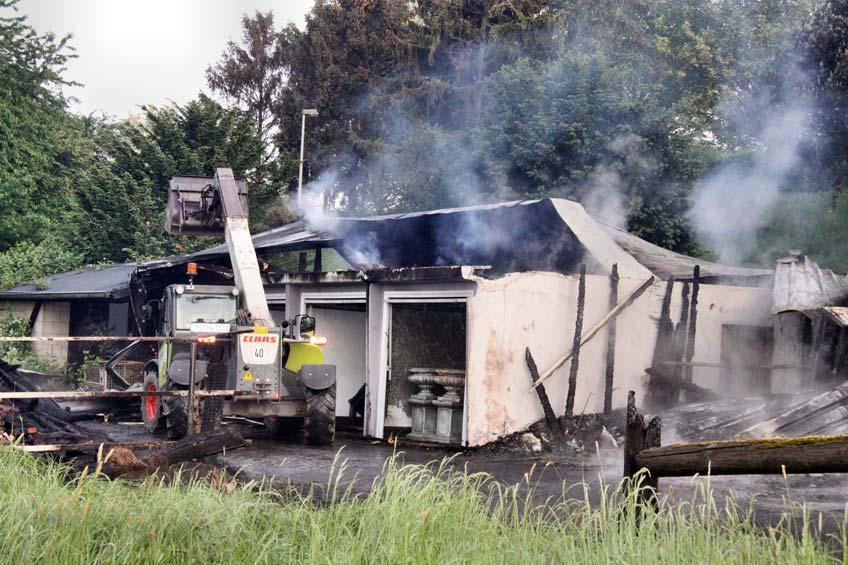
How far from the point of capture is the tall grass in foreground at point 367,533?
4.84 m

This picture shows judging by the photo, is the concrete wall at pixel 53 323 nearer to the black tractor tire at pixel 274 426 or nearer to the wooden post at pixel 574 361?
the black tractor tire at pixel 274 426

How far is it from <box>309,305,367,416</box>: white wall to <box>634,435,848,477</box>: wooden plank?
1086 centimetres

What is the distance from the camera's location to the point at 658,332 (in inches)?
577

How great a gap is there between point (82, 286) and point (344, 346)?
28.6ft

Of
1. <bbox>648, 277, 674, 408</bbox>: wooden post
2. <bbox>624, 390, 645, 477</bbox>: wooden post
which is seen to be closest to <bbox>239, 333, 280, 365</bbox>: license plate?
<bbox>648, 277, 674, 408</bbox>: wooden post

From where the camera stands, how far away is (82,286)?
2148cm

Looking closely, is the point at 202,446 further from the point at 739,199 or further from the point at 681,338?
the point at 739,199

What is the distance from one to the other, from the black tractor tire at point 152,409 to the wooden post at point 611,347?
6.92 m

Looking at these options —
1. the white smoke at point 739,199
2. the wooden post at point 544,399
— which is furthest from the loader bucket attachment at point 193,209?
the white smoke at point 739,199

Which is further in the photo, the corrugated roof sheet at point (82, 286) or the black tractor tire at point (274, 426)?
the corrugated roof sheet at point (82, 286)

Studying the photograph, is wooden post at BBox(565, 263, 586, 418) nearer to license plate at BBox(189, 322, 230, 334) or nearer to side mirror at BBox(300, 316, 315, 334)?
side mirror at BBox(300, 316, 315, 334)

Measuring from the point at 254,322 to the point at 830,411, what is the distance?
771 cm

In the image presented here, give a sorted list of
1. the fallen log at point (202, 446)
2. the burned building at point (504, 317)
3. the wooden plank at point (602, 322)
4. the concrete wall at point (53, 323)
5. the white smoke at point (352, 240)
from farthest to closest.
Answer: the concrete wall at point (53, 323) < the white smoke at point (352, 240) < the wooden plank at point (602, 322) < the burned building at point (504, 317) < the fallen log at point (202, 446)

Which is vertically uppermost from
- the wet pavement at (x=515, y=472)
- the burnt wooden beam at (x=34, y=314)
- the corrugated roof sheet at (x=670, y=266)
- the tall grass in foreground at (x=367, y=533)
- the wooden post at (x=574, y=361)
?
the corrugated roof sheet at (x=670, y=266)
